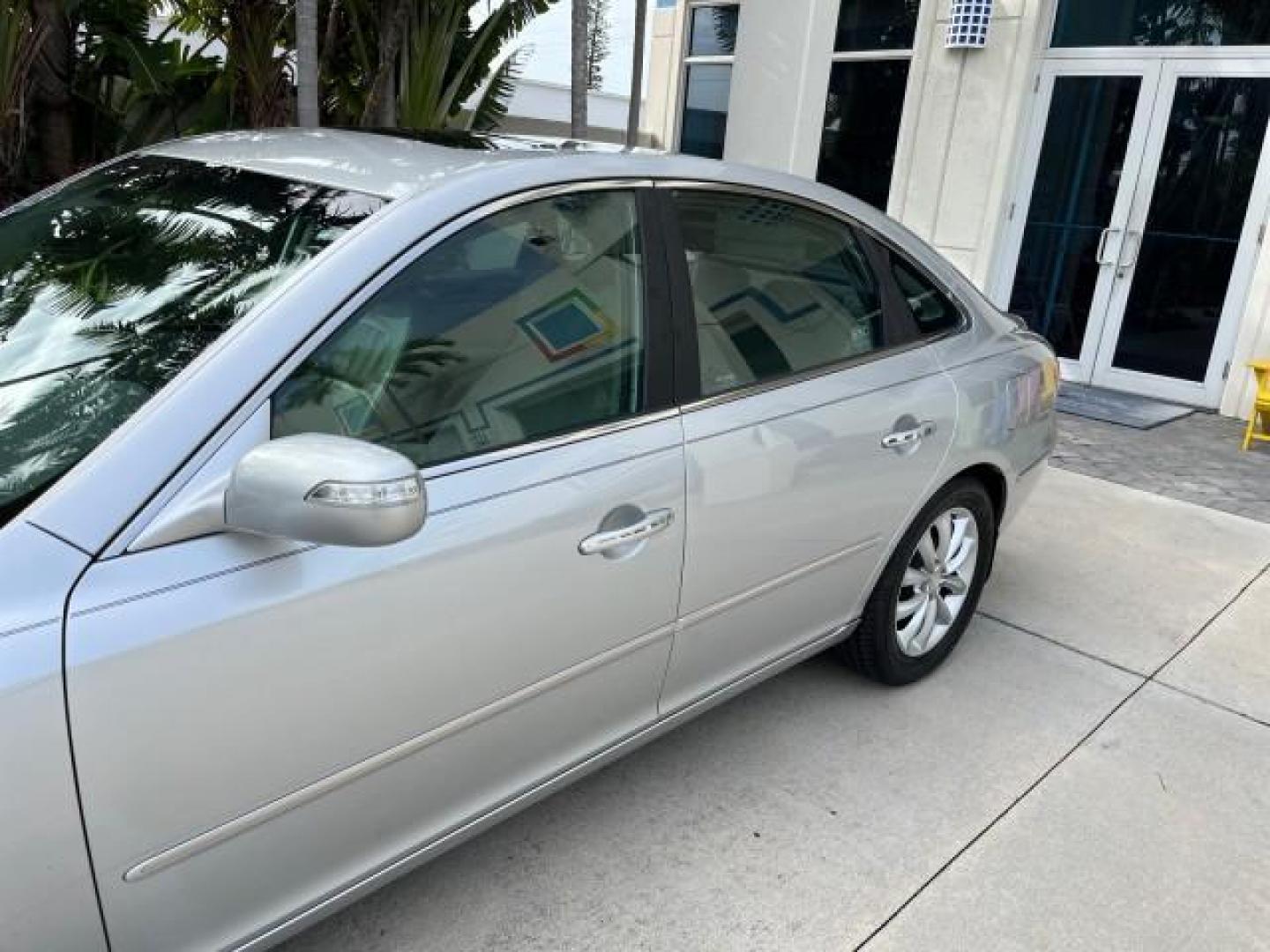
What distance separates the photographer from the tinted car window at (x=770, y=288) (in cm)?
252

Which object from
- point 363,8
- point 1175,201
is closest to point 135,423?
point 363,8

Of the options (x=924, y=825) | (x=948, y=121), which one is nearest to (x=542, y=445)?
(x=924, y=825)

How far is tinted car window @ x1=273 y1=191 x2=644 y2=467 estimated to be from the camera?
73.2 inches

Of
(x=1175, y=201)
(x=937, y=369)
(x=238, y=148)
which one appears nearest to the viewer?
(x=238, y=148)

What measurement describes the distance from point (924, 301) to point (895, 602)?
0.95 metres

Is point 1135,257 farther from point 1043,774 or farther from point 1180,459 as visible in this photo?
point 1043,774

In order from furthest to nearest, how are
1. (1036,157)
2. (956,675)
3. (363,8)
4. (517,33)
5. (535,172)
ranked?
(1036,157) < (517,33) < (363,8) < (956,675) < (535,172)

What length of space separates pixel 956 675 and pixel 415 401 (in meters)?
2.42

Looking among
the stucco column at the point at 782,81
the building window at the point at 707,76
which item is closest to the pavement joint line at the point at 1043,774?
the stucco column at the point at 782,81

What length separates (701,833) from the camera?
2.70m

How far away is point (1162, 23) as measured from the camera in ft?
24.8

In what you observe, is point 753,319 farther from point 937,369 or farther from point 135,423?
point 135,423

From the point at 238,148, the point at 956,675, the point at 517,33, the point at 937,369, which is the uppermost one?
the point at 517,33

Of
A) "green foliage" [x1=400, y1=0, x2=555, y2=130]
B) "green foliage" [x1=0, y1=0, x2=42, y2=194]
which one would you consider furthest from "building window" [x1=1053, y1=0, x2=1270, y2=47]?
"green foliage" [x1=0, y1=0, x2=42, y2=194]
